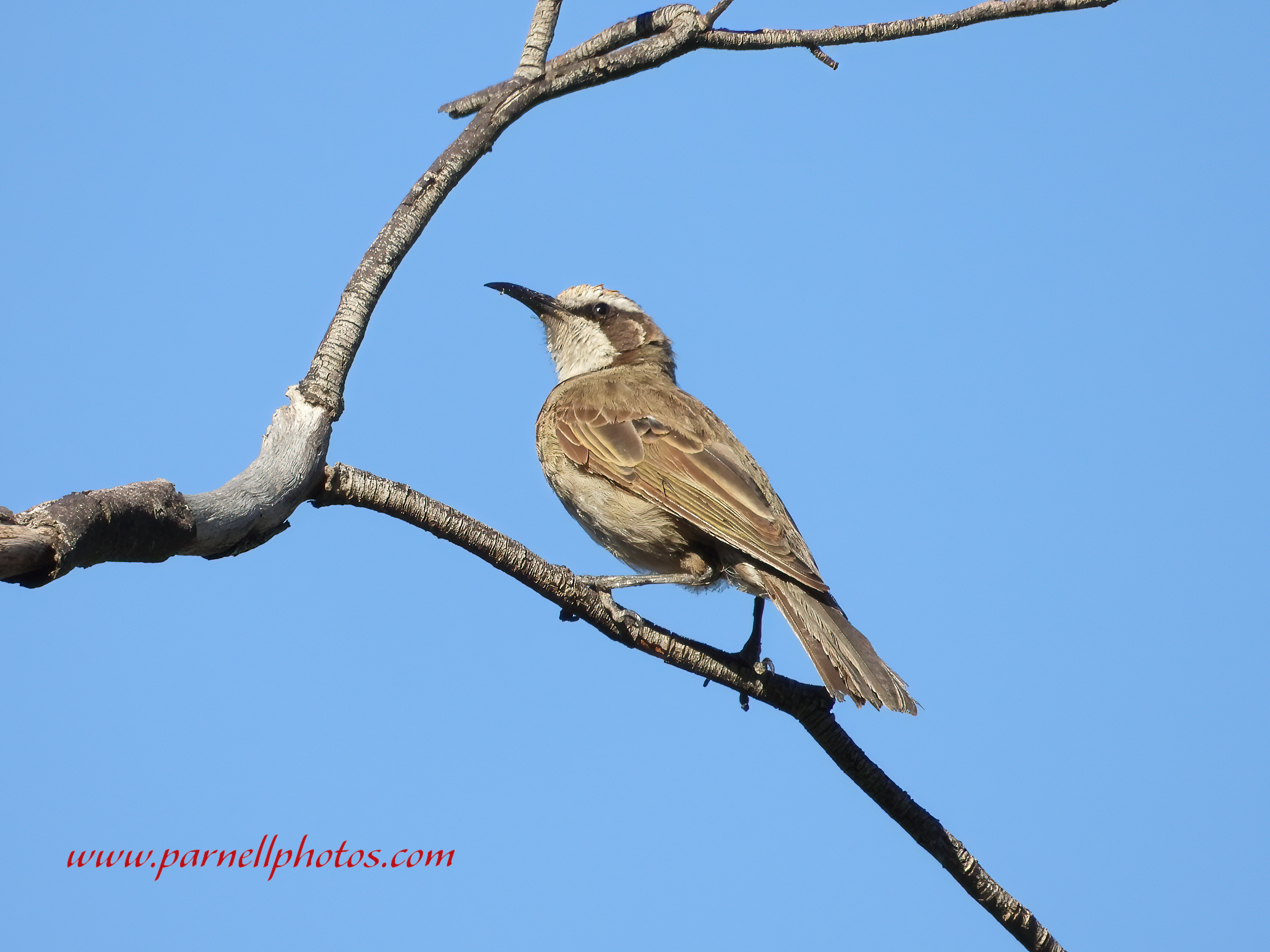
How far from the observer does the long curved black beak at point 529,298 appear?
8.06 metres

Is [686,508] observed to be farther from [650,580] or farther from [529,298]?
[529,298]

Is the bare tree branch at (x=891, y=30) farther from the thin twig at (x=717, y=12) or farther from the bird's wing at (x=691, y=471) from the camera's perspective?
the bird's wing at (x=691, y=471)

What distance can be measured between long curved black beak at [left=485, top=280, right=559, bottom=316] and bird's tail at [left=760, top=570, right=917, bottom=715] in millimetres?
3168

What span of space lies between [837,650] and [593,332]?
12.6 ft

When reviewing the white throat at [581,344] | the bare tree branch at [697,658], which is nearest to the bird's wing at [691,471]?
the bare tree branch at [697,658]

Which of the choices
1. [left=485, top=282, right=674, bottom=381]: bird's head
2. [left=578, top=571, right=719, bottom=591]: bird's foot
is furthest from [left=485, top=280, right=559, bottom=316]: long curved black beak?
[left=578, top=571, right=719, bottom=591]: bird's foot

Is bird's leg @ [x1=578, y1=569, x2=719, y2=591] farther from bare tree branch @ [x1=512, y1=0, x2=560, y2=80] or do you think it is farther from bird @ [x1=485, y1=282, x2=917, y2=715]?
bare tree branch @ [x1=512, y1=0, x2=560, y2=80]

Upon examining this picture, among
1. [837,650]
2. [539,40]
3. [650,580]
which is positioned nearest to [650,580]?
[650,580]

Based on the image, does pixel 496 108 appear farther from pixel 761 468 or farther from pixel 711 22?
pixel 761 468

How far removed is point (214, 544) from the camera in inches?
144

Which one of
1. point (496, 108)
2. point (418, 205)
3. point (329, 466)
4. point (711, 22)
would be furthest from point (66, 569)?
point (711, 22)

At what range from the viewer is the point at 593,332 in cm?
848

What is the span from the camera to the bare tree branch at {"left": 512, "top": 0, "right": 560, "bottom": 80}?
516 centimetres

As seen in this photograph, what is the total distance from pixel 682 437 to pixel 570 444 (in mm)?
672
